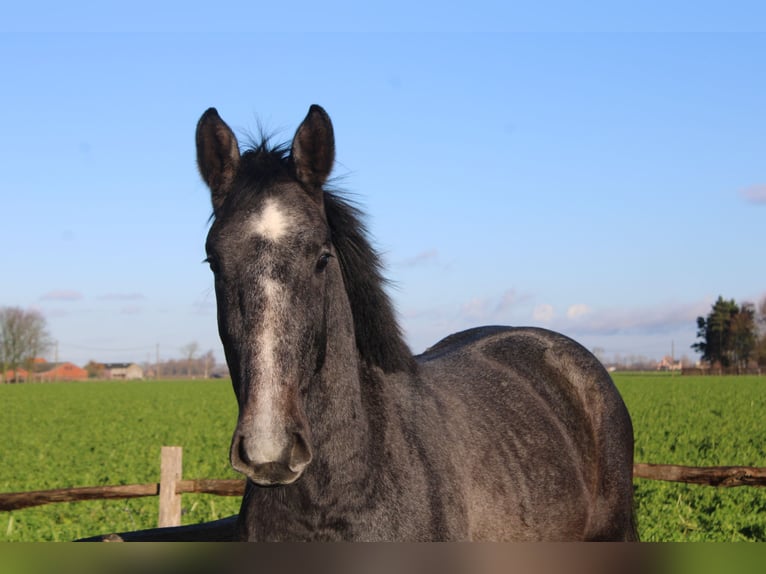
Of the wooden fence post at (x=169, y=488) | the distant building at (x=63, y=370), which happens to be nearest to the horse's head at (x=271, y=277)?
the wooden fence post at (x=169, y=488)

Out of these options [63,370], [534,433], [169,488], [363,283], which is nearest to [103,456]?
[169,488]

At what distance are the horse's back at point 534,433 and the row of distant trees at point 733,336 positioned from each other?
110544mm

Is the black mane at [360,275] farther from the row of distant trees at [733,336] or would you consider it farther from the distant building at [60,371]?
the distant building at [60,371]

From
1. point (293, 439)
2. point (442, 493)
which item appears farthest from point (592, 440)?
point (293, 439)

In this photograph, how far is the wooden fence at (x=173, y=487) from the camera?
27.6ft

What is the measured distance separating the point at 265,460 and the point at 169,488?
6232mm

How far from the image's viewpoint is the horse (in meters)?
2.96

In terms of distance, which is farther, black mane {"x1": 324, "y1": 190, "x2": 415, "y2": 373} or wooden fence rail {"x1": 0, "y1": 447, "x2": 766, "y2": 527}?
wooden fence rail {"x1": 0, "y1": 447, "x2": 766, "y2": 527}

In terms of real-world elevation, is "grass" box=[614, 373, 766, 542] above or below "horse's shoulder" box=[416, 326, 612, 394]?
below

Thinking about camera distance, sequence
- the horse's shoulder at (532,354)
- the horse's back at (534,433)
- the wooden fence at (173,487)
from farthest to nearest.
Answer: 1. the wooden fence at (173,487)
2. the horse's shoulder at (532,354)
3. the horse's back at (534,433)

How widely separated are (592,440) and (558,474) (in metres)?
0.82

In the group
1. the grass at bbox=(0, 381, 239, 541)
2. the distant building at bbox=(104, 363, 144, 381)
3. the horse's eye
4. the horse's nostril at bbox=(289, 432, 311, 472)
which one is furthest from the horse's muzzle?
the distant building at bbox=(104, 363, 144, 381)

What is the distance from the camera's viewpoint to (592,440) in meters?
5.68

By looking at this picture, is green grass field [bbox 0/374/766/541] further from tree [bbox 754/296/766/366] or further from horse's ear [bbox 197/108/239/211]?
tree [bbox 754/296/766/366]
